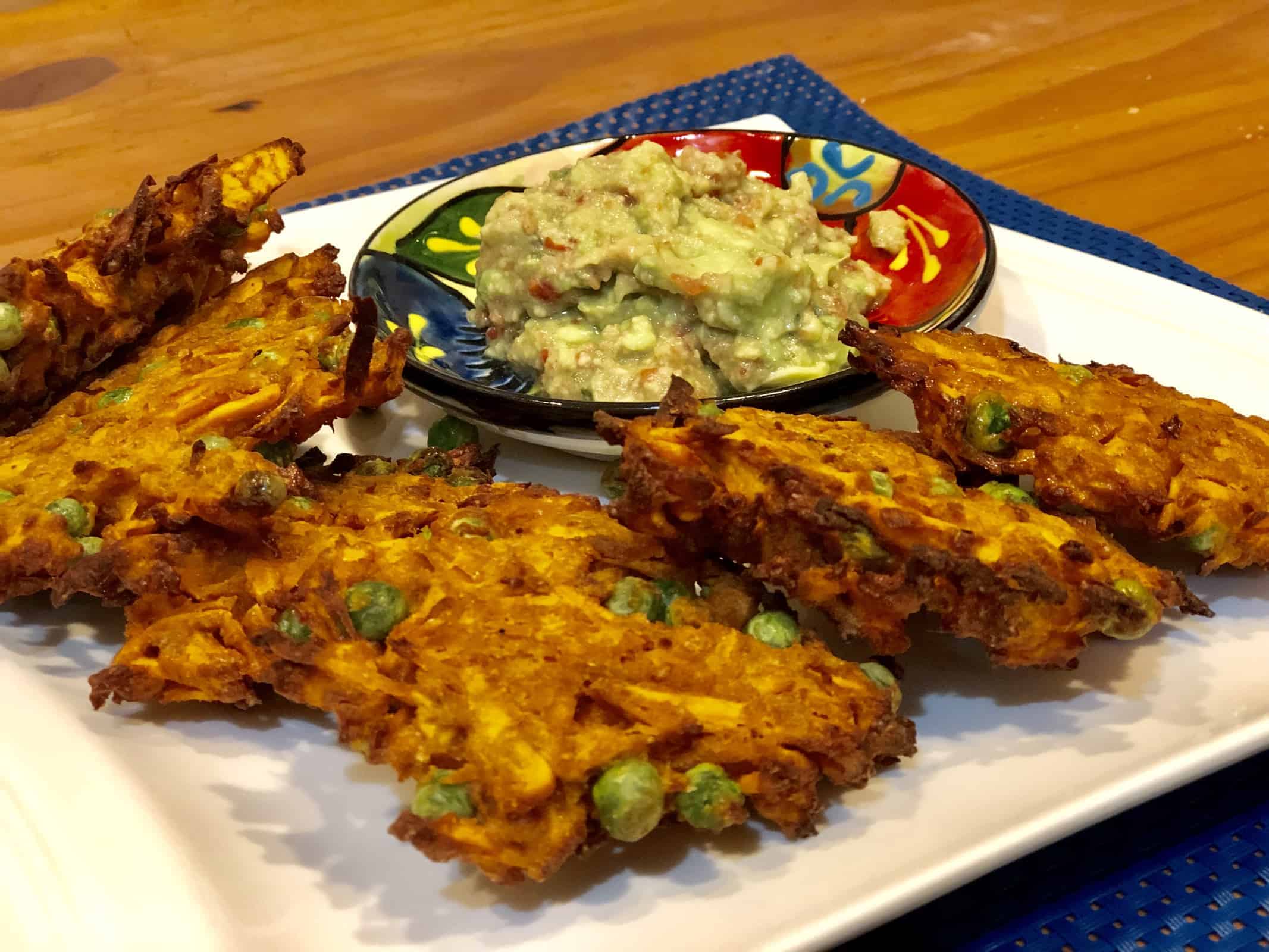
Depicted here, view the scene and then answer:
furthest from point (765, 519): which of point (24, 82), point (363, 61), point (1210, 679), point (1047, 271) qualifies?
point (24, 82)

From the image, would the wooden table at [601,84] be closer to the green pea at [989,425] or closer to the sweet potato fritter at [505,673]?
the green pea at [989,425]

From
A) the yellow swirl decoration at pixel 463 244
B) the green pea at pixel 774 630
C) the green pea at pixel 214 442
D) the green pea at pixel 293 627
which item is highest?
the green pea at pixel 214 442

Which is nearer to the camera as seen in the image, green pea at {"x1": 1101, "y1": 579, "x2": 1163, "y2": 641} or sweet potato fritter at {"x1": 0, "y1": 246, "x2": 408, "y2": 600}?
green pea at {"x1": 1101, "y1": 579, "x2": 1163, "y2": 641}

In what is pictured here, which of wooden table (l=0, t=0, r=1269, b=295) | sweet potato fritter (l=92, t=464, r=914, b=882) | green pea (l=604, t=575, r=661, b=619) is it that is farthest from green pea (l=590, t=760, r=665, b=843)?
wooden table (l=0, t=0, r=1269, b=295)

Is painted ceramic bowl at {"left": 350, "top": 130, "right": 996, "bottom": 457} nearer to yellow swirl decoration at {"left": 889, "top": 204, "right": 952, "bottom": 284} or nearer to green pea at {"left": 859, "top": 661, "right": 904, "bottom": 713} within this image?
yellow swirl decoration at {"left": 889, "top": 204, "right": 952, "bottom": 284}

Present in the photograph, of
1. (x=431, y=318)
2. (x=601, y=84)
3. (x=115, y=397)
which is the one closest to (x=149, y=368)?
(x=115, y=397)

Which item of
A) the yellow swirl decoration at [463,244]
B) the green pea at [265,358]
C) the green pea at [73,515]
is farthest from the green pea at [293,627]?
the yellow swirl decoration at [463,244]
